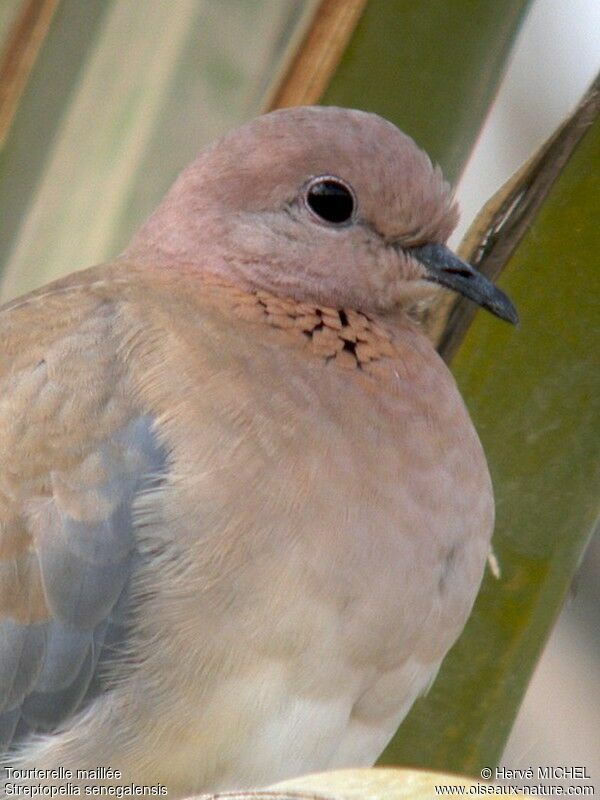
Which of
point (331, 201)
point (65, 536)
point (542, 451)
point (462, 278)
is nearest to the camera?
point (542, 451)

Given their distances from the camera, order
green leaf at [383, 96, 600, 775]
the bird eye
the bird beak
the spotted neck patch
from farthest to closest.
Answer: the bird eye, the spotted neck patch, the bird beak, green leaf at [383, 96, 600, 775]

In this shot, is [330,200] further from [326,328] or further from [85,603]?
[85,603]

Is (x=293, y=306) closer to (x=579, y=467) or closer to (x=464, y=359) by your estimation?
(x=464, y=359)

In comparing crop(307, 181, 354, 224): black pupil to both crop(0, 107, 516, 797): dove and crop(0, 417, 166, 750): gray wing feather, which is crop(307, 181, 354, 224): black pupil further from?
crop(0, 417, 166, 750): gray wing feather

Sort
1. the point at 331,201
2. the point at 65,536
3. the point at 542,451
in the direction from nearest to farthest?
the point at 542,451
the point at 65,536
the point at 331,201

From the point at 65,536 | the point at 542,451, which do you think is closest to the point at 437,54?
the point at 542,451

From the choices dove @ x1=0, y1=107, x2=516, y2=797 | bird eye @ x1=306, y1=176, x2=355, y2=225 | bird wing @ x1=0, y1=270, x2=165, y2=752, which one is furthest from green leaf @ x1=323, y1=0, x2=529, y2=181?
bird wing @ x1=0, y1=270, x2=165, y2=752

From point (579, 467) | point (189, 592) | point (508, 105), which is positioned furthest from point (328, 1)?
point (508, 105)
